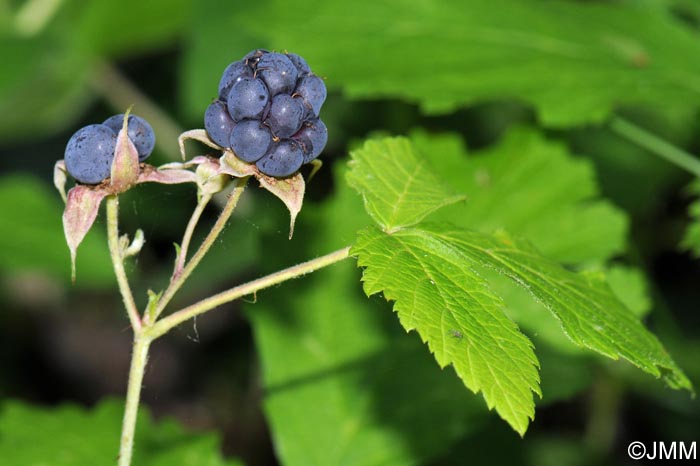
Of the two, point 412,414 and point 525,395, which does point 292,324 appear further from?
point 525,395

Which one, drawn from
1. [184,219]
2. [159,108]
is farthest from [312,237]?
[159,108]

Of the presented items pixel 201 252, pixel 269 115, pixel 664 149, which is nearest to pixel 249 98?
pixel 269 115

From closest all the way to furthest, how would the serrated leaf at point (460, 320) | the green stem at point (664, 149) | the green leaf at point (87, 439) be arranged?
the serrated leaf at point (460, 320), the green leaf at point (87, 439), the green stem at point (664, 149)

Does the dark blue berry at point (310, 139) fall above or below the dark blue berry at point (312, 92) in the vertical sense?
below

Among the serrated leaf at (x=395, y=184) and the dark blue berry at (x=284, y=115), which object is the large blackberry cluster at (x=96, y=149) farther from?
the serrated leaf at (x=395, y=184)

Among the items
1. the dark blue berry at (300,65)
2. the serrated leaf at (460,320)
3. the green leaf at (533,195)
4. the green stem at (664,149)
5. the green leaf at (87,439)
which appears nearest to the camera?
the serrated leaf at (460,320)

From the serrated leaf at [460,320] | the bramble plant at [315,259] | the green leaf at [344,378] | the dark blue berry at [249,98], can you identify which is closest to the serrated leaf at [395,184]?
the bramble plant at [315,259]
